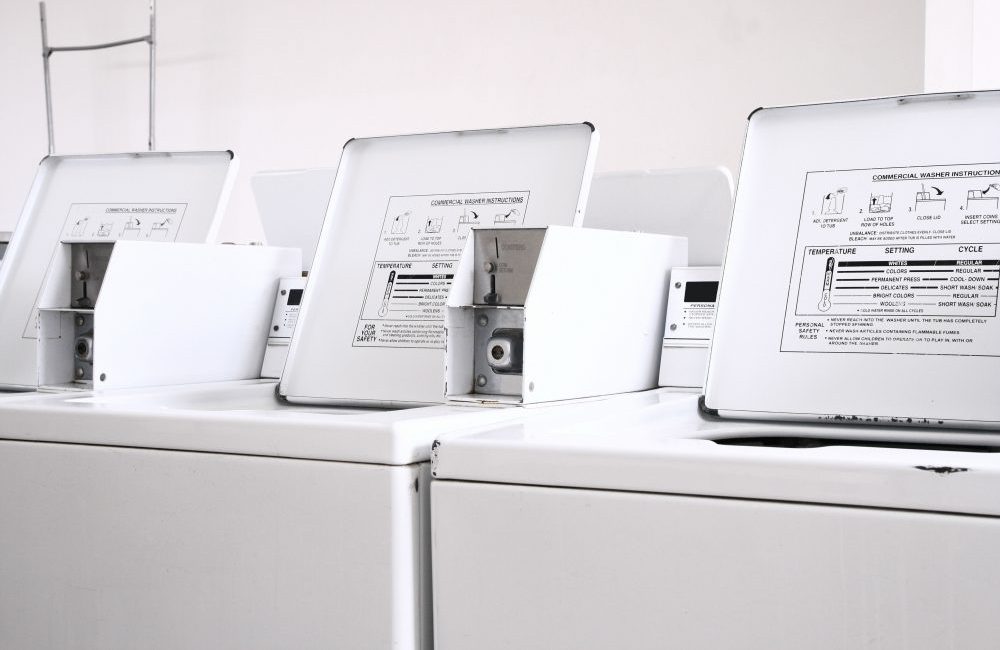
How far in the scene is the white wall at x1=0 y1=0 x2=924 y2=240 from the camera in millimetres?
3639

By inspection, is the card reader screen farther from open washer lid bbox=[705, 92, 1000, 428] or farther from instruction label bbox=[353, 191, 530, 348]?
instruction label bbox=[353, 191, 530, 348]

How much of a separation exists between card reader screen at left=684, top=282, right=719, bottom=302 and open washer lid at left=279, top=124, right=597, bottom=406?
20 cm

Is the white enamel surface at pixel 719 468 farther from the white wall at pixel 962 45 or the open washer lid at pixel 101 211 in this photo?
the white wall at pixel 962 45

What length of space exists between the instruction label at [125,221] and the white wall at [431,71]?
237 centimetres

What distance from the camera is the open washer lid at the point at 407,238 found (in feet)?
4.79

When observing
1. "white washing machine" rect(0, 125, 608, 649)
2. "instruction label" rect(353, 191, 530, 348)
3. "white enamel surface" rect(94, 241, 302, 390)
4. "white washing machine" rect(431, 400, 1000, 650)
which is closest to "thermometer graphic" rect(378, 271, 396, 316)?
"instruction label" rect(353, 191, 530, 348)

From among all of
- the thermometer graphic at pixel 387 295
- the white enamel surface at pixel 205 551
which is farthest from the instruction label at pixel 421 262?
the white enamel surface at pixel 205 551

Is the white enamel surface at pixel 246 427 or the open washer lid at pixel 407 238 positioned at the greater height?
the open washer lid at pixel 407 238

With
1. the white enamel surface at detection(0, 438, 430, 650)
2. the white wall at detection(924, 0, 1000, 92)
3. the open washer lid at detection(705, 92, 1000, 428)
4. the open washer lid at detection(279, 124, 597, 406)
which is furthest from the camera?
the white wall at detection(924, 0, 1000, 92)

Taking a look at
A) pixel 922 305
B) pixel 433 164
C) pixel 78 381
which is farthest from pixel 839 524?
pixel 78 381

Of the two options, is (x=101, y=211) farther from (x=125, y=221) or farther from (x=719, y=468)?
(x=719, y=468)

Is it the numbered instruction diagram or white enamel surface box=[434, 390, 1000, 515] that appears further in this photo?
the numbered instruction diagram

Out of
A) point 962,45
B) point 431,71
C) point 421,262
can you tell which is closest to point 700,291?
point 421,262

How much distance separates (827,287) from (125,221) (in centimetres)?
118
